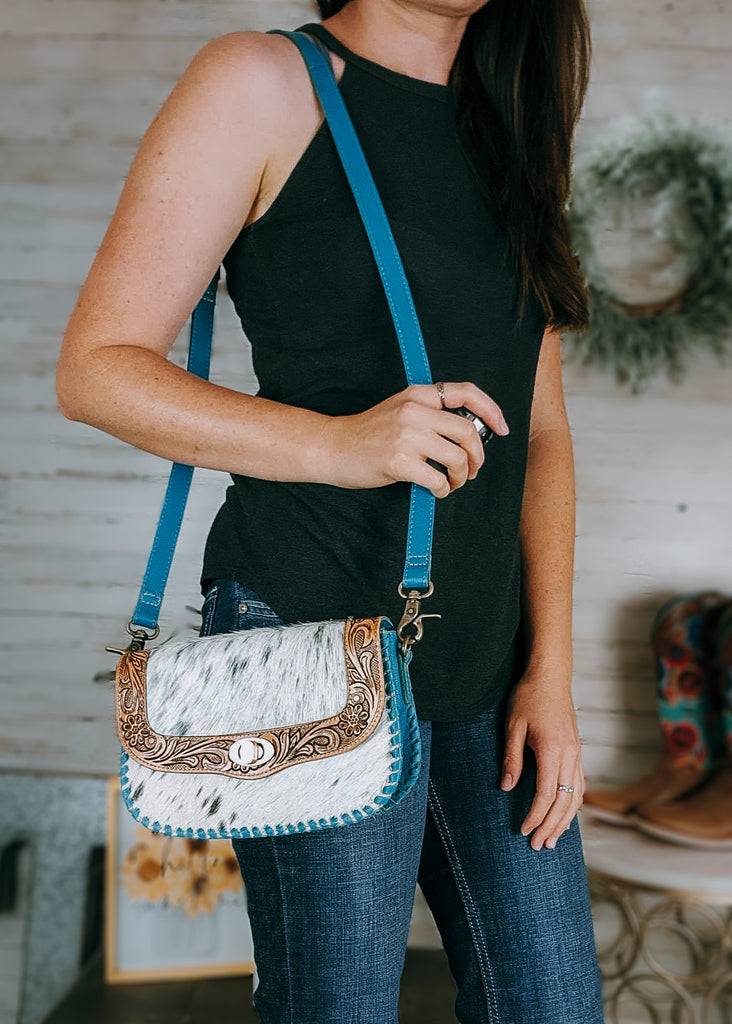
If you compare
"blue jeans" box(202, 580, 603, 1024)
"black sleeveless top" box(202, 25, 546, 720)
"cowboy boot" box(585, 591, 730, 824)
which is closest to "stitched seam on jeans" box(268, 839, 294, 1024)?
"blue jeans" box(202, 580, 603, 1024)

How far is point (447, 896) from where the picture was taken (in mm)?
736

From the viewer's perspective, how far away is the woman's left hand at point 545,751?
2.39ft

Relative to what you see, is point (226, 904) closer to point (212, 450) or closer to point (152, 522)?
point (152, 522)

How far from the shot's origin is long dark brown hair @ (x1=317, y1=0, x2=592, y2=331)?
2.39 ft

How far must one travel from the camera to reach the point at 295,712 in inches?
22.8

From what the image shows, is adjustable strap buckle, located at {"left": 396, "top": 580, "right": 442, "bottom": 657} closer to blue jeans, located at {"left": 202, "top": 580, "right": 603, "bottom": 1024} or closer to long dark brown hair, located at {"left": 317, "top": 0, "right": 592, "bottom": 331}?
blue jeans, located at {"left": 202, "top": 580, "right": 603, "bottom": 1024}

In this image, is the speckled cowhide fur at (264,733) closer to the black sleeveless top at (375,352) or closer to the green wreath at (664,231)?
the black sleeveless top at (375,352)

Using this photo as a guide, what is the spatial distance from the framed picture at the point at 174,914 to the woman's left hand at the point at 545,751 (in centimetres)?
125

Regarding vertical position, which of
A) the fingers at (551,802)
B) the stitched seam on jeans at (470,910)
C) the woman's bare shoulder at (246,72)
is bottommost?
the stitched seam on jeans at (470,910)

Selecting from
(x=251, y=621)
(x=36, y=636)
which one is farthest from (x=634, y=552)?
(x=251, y=621)

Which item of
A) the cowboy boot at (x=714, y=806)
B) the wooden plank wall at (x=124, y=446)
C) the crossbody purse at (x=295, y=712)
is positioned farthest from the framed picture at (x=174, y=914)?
the crossbody purse at (x=295, y=712)

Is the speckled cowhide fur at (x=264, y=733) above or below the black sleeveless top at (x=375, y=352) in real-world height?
below

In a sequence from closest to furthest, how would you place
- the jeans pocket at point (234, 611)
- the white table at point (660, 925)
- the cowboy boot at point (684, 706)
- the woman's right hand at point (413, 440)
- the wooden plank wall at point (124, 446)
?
the woman's right hand at point (413, 440)
the jeans pocket at point (234, 611)
the white table at point (660, 925)
the cowboy boot at point (684, 706)
the wooden plank wall at point (124, 446)

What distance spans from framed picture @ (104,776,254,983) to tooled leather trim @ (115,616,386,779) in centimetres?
133
